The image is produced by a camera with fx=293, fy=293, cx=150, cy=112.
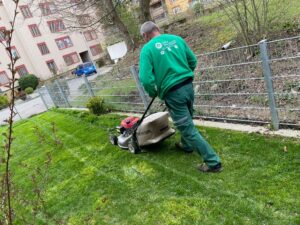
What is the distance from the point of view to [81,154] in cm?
550

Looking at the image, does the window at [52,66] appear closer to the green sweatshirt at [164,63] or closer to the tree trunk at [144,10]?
the tree trunk at [144,10]

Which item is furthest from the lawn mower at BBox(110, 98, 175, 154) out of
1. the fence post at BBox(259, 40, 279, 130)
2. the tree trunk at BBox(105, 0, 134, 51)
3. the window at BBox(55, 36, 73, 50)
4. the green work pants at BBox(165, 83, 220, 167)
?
the window at BBox(55, 36, 73, 50)

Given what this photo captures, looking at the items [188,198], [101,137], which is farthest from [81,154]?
[188,198]

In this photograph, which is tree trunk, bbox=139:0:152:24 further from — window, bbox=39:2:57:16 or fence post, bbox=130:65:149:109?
fence post, bbox=130:65:149:109

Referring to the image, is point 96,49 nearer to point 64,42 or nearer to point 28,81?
point 64,42

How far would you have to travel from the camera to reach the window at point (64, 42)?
36688 mm

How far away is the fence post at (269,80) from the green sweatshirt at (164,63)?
1.00 m

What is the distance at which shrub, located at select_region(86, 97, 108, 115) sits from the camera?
7.79 metres

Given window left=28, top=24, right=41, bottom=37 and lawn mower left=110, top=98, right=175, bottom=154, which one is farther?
window left=28, top=24, right=41, bottom=37

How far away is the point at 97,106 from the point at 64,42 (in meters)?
32.2

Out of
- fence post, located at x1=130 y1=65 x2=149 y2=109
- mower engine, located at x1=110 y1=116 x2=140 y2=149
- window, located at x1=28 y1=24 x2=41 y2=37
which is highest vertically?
window, located at x1=28 y1=24 x2=41 y2=37

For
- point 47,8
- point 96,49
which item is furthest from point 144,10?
point 96,49

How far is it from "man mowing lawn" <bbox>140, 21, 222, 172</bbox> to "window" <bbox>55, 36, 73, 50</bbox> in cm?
3590

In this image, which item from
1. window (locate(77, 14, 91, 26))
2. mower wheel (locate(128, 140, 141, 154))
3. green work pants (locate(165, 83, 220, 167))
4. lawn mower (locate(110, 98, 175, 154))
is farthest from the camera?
window (locate(77, 14, 91, 26))
